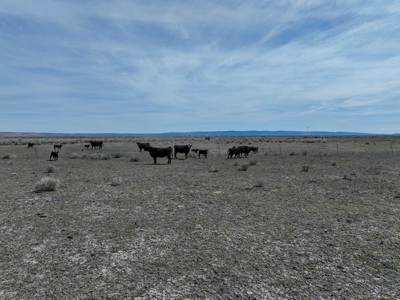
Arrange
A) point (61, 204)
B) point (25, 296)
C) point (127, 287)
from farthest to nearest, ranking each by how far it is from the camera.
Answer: point (61, 204)
point (127, 287)
point (25, 296)

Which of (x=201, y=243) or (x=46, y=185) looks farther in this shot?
(x=46, y=185)

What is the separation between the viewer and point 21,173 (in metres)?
18.7

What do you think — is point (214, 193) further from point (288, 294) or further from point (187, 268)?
point (288, 294)

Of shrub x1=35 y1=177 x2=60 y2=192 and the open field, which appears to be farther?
shrub x1=35 y1=177 x2=60 y2=192

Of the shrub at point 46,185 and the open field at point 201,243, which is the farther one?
the shrub at point 46,185

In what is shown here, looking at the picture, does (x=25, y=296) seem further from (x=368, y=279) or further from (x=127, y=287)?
(x=368, y=279)

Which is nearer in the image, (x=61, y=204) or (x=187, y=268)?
(x=187, y=268)

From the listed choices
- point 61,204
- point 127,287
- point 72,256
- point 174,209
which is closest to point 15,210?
point 61,204

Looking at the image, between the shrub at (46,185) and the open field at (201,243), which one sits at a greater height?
the shrub at (46,185)

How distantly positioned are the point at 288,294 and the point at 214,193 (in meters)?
7.95

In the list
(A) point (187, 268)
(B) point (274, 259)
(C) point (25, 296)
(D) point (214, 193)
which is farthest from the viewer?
(D) point (214, 193)

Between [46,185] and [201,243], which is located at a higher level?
[46,185]

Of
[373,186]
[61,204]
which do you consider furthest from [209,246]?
[373,186]

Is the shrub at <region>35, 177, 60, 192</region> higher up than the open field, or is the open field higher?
the shrub at <region>35, 177, 60, 192</region>
